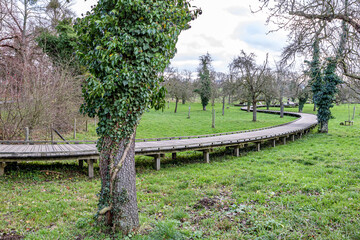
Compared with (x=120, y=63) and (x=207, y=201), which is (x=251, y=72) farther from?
(x=120, y=63)

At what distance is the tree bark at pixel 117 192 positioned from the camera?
4293 mm

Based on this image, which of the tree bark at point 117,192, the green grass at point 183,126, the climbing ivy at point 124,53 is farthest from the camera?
the green grass at point 183,126

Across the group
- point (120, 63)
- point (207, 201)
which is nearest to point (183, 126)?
point (207, 201)

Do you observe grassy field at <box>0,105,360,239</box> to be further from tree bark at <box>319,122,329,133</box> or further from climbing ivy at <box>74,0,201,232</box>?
tree bark at <box>319,122,329,133</box>

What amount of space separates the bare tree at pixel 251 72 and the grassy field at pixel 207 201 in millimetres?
16739

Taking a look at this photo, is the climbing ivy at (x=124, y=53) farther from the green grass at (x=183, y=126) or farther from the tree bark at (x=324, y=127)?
the tree bark at (x=324, y=127)

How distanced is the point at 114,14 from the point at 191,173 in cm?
582

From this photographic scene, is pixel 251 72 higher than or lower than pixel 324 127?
higher

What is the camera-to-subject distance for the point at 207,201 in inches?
226

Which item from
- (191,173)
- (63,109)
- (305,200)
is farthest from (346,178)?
(63,109)

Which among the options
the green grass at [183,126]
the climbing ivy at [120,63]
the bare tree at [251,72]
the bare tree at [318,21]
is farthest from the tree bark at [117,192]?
the bare tree at [251,72]

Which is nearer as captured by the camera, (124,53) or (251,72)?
(124,53)

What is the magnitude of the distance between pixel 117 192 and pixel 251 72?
24.1 metres

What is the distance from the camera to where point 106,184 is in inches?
171
